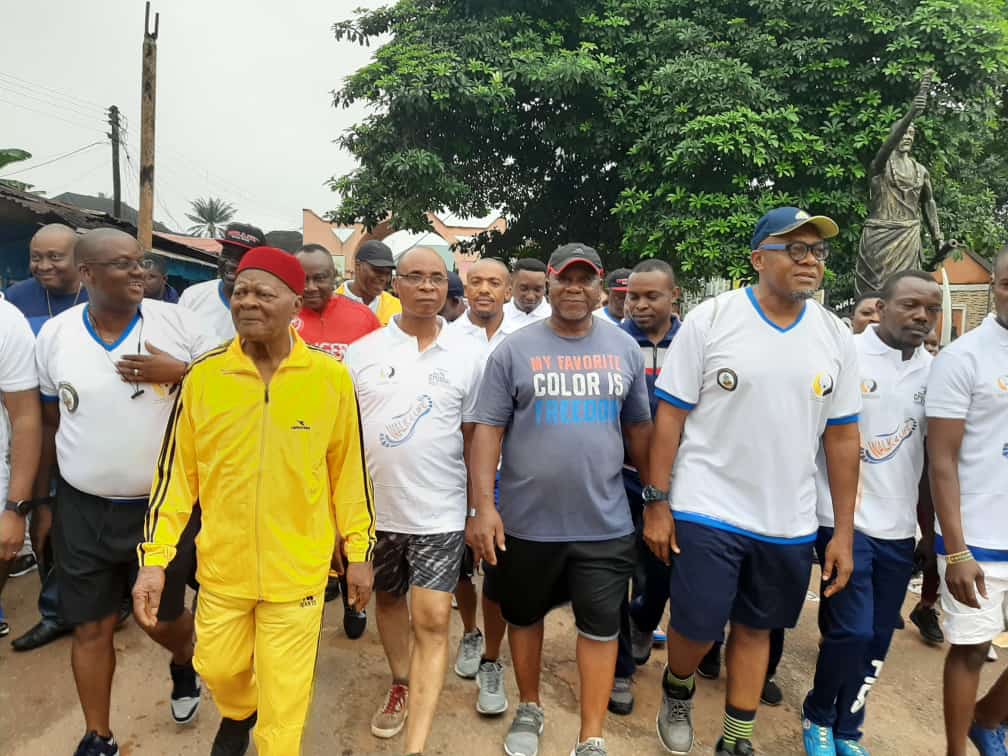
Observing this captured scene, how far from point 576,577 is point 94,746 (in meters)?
2.04

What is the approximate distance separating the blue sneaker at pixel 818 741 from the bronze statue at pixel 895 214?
25.2 ft

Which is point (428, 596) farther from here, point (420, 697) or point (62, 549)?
point (62, 549)

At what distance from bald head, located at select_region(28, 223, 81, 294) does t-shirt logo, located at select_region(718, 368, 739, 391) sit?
364cm

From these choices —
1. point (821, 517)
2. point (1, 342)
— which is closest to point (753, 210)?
point (821, 517)

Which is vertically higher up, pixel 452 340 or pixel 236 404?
pixel 452 340

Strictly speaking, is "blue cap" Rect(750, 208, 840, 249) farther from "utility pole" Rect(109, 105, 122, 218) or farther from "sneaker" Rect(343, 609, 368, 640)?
"utility pole" Rect(109, 105, 122, 218)

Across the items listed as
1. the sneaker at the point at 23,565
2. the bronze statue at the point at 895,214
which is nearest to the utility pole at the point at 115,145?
the sneaker at the point at 23,565

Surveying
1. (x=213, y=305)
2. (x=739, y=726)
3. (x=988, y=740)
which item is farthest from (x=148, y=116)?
(x=988, y=740)

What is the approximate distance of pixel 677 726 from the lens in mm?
2855

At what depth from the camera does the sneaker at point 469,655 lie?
341 centimetres

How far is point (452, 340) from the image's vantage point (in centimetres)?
294

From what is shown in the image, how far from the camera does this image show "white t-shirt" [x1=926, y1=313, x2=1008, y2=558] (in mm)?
2637

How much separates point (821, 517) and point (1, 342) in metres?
3.52

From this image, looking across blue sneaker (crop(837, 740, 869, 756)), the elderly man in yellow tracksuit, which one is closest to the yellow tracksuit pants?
the elderly man in yellow tracksuit
